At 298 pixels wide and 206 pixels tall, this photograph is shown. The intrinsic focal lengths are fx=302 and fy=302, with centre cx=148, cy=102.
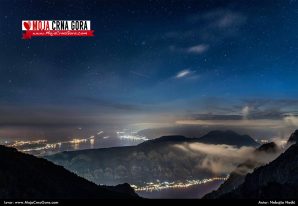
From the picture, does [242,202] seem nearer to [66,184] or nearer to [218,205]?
[218,205]

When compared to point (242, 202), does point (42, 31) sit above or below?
above

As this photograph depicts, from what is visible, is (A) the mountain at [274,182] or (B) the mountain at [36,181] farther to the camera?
(A) the mountain at [274,182]

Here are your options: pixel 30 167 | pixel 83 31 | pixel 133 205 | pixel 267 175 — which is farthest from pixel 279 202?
pixel 267 175

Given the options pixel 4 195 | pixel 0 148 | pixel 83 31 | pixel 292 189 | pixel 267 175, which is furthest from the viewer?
pixel 267 175

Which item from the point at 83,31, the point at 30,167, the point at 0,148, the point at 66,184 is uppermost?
the point at 83,31

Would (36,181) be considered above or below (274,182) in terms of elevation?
above
